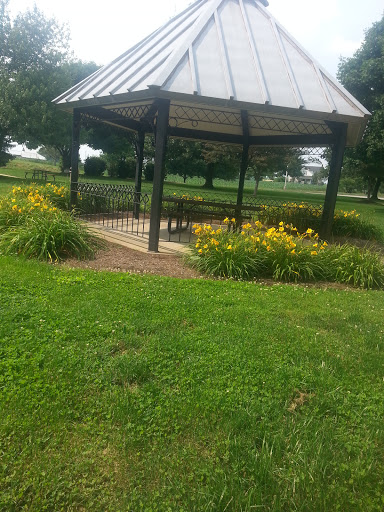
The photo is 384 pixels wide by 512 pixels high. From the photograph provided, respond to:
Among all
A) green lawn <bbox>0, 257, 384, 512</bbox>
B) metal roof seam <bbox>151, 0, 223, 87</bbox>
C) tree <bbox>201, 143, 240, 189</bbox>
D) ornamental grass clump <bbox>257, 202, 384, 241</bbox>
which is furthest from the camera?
tree <bbox>201, 143, 240, 189</bbox>

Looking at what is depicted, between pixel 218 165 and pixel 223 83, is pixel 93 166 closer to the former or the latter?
pixel 218 165

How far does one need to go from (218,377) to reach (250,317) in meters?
1.39

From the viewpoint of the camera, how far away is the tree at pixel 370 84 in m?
26.3

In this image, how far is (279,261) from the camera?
6.57 metres

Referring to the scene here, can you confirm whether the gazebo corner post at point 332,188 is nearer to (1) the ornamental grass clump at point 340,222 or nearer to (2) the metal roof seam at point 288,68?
(2) the metal roof seam at point 288,68

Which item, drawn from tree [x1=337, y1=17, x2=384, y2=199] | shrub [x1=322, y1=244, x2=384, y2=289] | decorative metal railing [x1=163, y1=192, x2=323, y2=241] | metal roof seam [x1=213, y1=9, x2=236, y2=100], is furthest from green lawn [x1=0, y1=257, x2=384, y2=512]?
tree [x1=337, y1=17, x2=384, y2=199]

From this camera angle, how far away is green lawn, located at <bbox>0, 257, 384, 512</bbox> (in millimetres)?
2086

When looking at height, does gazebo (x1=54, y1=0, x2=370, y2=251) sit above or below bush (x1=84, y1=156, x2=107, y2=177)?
above

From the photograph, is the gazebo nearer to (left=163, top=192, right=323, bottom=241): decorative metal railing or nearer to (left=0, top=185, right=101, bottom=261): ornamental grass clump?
(left=0, top=185, right=101, bottom=261): ornamental grass clump

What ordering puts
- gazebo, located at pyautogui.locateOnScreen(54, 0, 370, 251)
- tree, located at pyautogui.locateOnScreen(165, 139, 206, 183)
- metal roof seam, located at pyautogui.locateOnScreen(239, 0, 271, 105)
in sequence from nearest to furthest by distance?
1. gazebo, located at pyautogui.locateOnScreen(54, 0, 370, 251)
2. metal roof seam, located at pyautogui.locateOnScreen(239, 0, 271, 105)
3. tree, located at pyautogui.locateOnScreen(165, 139, 206, 183)

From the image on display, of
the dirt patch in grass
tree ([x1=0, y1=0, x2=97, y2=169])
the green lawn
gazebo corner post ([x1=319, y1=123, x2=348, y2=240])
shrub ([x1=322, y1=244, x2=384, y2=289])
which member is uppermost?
tree ([x1=0, y1=0, x2=97, y2=169])

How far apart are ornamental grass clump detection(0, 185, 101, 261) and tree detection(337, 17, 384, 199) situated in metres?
25.2

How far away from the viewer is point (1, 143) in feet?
99.9

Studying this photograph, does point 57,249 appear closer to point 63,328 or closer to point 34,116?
point 63,328
